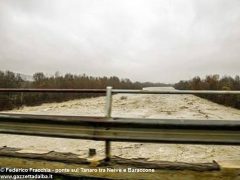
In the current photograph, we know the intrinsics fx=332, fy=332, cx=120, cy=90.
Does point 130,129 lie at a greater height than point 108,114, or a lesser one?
lesser

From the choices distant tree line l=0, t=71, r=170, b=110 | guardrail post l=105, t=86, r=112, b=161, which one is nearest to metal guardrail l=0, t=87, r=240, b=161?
guardrail post l=105, t=86, r=112, b=161

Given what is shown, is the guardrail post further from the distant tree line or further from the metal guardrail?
the distant tree line

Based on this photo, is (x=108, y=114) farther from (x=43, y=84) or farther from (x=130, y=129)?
(x=43, y=84)

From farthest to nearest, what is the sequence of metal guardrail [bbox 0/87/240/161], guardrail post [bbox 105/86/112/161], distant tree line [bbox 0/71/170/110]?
distant tree line [bbox 0/71/170/110] → guardrail post [bbox 105/86/112/161] → metal guardrail [bbox 0/87/240/161]


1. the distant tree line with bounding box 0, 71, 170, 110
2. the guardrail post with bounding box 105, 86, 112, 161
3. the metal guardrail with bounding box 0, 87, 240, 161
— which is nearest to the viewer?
the metal guardrail with bounding box 0, 87, 240, 161

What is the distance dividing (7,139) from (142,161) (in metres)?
7.67

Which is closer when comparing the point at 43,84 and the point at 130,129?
the point at 130,129

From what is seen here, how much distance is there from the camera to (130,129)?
3.78 metres

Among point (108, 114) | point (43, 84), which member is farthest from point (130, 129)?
point (43, 84)

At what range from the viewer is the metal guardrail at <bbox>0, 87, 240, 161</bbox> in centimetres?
355

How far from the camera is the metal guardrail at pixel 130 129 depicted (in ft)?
11.7

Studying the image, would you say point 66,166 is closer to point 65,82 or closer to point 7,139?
point 7,139

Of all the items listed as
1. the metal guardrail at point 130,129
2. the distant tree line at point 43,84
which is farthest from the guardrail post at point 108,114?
the distant tree line at point 43,84

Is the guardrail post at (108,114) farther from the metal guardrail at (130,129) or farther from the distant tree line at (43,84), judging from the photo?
the distant tree line at (43,84)
